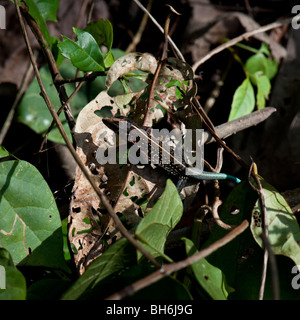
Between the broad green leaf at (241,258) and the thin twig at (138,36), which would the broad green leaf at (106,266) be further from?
the thin twig at (138,36)

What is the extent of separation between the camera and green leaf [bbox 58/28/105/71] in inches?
68.6

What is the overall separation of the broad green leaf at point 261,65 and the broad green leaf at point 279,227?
52.3 inches

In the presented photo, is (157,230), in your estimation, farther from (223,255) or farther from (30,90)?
(30,90)

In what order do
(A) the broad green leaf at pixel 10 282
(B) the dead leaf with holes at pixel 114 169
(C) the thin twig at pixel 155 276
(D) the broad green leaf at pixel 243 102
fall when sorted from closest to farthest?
(C) the thin twig at pixel 155 276 < (A) the broad green leaf at pixel 10 282 < (B) the dead leaf with holes at pixel 114 169 < (D) the broad green leaf at pixel 243 102

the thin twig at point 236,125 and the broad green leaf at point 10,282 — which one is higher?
the thin twig at point 236,125

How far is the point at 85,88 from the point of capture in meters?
2.57

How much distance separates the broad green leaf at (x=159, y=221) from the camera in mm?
1279

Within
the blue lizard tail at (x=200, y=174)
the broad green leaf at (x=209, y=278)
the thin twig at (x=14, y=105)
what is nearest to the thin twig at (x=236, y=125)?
the blue lizard tail at (x=200, y=174)

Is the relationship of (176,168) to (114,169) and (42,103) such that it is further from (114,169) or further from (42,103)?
(42,103)

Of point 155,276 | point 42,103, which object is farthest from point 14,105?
point 155,276

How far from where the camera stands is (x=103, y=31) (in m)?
1.93
